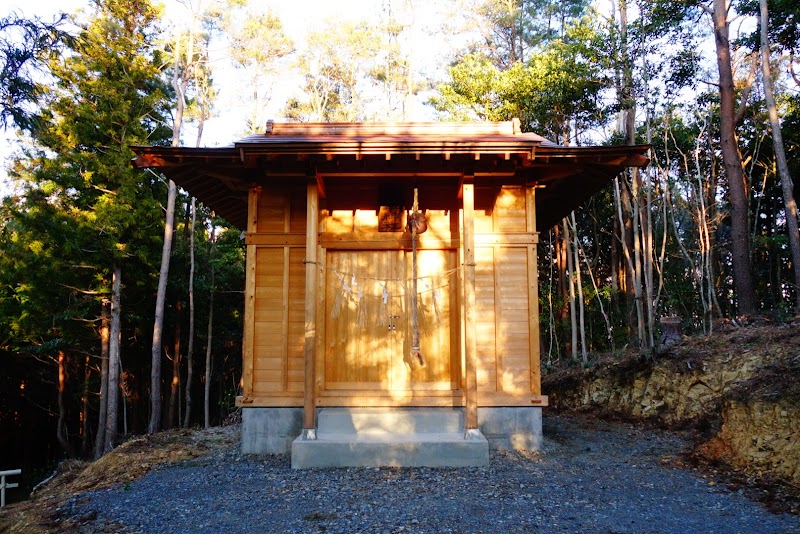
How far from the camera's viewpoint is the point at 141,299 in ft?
50.5

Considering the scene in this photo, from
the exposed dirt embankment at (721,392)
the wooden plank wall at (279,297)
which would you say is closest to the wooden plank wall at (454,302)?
the wooden plank wall at (279,297)

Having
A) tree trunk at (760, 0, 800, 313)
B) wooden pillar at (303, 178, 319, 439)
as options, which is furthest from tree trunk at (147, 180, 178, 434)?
tree trunk at (760, 0, 800, 313)

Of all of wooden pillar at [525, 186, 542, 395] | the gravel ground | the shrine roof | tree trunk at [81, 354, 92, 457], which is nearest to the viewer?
the gravel ground

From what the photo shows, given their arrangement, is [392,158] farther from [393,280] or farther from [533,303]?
[533,303]

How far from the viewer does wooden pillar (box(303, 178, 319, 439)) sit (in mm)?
5918

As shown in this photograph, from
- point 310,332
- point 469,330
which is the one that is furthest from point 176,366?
point 469,330

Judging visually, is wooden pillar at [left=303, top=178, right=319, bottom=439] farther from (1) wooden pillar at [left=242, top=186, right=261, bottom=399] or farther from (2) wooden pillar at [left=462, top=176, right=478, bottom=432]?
(2) wooden pillar at [left=462, top=176, right=478, bottom=432]

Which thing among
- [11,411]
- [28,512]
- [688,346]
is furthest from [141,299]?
[688,346]

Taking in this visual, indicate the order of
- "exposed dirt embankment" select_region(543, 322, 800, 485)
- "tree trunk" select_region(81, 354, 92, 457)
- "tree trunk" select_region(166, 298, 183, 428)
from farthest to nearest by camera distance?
"tree trunk" select_region(81, 354, 92, 457) < "tree trunk" select_region(166, 298, 183, 428) < "exposed dirt embankment" select_region(543, 322, 800, 485)

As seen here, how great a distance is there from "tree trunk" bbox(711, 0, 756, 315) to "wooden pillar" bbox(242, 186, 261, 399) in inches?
367

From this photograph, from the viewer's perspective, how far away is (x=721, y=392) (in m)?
7.64

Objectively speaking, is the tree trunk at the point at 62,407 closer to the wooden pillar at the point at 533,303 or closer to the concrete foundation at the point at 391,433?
the concrete foundation at the point at 391,433

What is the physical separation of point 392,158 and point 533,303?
254 cm

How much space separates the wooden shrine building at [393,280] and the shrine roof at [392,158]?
0.03 meters
